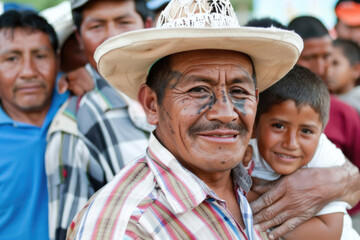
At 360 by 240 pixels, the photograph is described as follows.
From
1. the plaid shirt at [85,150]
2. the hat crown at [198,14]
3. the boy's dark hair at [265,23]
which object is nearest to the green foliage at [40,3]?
the plaid shirt at [85,150]

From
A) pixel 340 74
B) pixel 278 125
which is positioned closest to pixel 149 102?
pixel 278 125

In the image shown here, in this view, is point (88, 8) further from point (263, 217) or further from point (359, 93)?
point (359, 93)

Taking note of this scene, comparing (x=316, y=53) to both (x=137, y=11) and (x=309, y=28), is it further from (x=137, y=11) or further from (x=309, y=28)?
(x=137, y=11)

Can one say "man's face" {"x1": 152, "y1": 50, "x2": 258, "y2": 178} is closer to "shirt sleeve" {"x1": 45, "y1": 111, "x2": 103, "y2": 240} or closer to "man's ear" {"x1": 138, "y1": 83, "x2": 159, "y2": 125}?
"man's ear" {"x1": 138, "y1": 83, "x2": 159, "y2": 125}

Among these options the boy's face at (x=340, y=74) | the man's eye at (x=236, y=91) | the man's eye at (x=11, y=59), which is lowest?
the boy's face at (x=340, y=74)

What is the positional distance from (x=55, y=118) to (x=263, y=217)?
155cm

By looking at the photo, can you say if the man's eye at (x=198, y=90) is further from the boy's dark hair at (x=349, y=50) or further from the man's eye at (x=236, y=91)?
the boy's dark hair at (x=349, y=50)

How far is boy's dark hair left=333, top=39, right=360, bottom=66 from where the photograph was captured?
4906 millimetres

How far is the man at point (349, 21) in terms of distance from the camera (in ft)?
19.2

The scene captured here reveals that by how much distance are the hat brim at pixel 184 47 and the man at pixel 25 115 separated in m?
1.12

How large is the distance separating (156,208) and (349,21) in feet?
17.0

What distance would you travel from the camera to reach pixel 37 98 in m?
3.04

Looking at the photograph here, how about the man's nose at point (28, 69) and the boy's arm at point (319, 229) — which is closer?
the boy's arm at point (319, 229)

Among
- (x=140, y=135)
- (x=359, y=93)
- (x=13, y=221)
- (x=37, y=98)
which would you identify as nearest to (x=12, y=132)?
(x=37, y=98)
